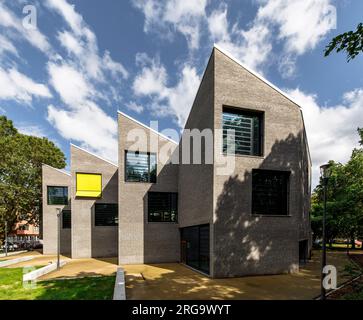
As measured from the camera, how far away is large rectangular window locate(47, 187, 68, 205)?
24.3 m

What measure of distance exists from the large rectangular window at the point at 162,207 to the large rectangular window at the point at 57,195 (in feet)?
43.8

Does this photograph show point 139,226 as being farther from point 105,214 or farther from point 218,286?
point 218,286

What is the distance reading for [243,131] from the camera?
483 inches

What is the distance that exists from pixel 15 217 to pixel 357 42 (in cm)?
3727

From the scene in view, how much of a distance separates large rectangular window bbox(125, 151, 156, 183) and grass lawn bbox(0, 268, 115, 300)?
6.92 metres

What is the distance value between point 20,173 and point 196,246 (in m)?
26.5

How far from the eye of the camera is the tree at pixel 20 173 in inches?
1060

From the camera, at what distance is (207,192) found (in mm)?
11703

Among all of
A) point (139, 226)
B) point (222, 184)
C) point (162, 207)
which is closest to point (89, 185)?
point (139, 226)

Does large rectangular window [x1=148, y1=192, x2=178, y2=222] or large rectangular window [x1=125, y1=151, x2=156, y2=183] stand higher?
large rectangular window [x1=125, y1=151, x2=156, y2=183]

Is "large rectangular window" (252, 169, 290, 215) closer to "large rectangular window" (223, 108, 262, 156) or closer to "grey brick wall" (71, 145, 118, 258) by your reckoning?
"large rectangular window" (223, 108, 262, 156)

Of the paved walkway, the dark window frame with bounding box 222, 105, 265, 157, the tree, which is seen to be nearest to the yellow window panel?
the paved walkway
